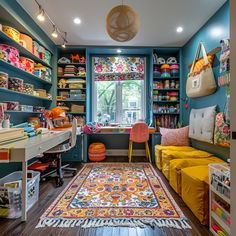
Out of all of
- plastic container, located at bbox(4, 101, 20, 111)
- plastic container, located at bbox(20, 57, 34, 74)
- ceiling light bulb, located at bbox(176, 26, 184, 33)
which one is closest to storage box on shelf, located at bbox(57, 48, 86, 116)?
plastic container, located at bbox(20, 57, 34, 74)

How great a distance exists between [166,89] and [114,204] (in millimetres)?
2921

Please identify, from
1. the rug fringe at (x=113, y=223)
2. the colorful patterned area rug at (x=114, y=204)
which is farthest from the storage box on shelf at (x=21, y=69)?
the rug fringe at (x=113, y=223)

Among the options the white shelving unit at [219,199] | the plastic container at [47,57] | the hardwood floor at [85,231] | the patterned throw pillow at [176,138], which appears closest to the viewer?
the white shelving unit at [219,199]

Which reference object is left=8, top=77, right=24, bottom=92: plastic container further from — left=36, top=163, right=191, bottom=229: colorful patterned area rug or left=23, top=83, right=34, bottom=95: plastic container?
left=36, top=163, right=191, bottom=229: colorful patterned area rug

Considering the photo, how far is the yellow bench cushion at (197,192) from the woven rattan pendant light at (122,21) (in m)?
1.70

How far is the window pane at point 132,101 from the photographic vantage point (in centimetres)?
452

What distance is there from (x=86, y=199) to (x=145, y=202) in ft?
2.29

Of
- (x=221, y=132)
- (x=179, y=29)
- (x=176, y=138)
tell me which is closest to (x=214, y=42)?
(x=179, y=29)

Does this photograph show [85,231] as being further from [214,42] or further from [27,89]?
[214,42]

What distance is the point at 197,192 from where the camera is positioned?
1.68 meters

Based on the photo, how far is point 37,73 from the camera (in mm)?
3238

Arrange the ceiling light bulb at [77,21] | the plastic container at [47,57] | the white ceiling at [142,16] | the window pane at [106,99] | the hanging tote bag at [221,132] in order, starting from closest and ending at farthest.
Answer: the hanging tote bag at [221,132] → the white ceiling at [142,16] → the ceiling light bulb at [77,21] → the plastic container at [47,57] → the window pane at [106,99]

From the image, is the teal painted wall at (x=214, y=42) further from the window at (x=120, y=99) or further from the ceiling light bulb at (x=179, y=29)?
the window at (x=120, y=99)

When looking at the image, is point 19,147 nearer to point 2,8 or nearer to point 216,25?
point 2,8
